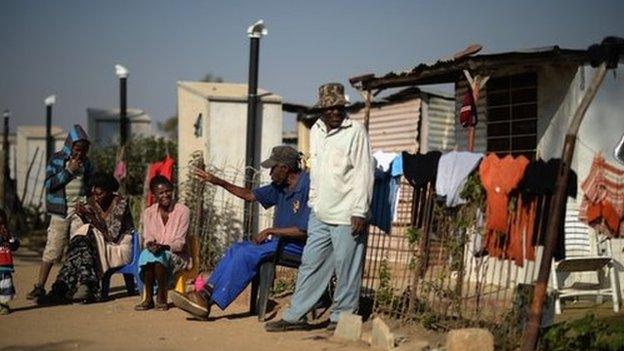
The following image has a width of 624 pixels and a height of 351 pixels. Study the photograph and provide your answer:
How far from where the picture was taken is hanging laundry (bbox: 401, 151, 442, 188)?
621 cm

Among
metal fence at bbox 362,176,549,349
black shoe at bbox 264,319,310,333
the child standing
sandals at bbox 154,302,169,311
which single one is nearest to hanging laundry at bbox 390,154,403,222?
metal fence at bbox 362,176,549,349

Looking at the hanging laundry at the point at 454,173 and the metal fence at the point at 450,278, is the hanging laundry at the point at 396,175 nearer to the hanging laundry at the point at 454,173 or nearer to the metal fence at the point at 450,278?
the metal fence at the point at 450,278

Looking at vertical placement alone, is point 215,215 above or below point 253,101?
below

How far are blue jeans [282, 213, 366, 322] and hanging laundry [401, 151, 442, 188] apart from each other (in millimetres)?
620

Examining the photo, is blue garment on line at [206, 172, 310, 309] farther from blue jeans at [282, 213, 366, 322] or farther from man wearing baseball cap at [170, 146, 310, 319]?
blue jeans at [282, 213, 366, 322]

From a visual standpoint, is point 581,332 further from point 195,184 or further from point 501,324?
point 195,184

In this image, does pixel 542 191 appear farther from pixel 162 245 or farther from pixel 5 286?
pixel 5 286

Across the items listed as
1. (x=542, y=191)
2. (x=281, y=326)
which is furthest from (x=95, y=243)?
(x=542, y=191)

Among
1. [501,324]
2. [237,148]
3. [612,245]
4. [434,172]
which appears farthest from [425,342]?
[237,148]

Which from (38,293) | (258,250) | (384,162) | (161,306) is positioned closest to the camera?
(258,250)

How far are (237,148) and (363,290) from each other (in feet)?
15.5

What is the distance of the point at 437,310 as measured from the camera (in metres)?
6.26

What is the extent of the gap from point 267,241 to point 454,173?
1.97 meters

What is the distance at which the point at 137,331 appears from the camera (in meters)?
6.47
